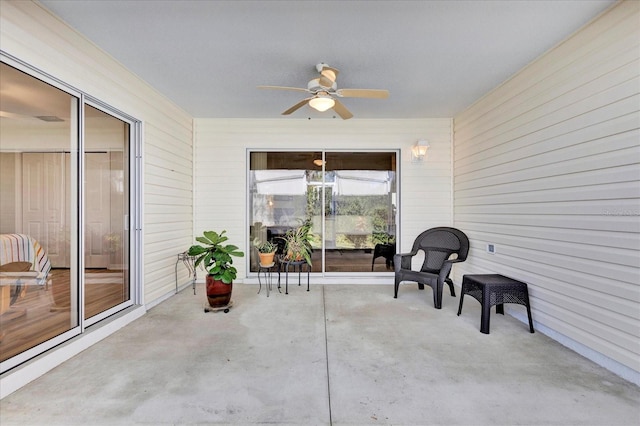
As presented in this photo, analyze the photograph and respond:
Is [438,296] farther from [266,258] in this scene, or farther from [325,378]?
[266,258]

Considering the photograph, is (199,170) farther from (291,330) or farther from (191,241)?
(291,330)

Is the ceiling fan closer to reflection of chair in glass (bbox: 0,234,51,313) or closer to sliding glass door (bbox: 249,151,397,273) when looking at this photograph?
sliding glass door (bbox: 249,151,397,273)

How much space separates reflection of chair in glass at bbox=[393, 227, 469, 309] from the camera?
13.2ft

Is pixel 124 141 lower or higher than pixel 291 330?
higher

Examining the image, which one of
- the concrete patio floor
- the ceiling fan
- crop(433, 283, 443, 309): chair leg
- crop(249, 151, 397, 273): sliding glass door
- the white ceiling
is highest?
the white ceiling

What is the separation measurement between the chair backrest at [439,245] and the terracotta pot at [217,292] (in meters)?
2.98

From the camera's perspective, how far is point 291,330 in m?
3.13

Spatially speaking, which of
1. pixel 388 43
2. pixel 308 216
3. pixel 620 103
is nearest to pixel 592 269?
pixel 620 103

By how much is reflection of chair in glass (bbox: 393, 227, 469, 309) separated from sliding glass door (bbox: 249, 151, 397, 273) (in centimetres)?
63

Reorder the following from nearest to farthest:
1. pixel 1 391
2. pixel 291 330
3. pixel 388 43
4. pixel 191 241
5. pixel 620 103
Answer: pixel 1 391 → pixel 620 103 → pixel 388 43 → pixel 291 330 → pixel 191 241

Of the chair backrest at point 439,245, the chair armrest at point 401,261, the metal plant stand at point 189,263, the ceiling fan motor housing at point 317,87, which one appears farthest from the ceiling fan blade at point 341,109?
the metal plant stand at point 189,263

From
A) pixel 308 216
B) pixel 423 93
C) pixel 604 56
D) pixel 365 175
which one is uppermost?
pixel 423 93

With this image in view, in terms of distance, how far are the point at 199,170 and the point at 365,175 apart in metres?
2.93

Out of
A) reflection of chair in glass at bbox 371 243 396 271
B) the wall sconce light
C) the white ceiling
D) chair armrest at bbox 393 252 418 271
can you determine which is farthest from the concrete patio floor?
the white ceiling
